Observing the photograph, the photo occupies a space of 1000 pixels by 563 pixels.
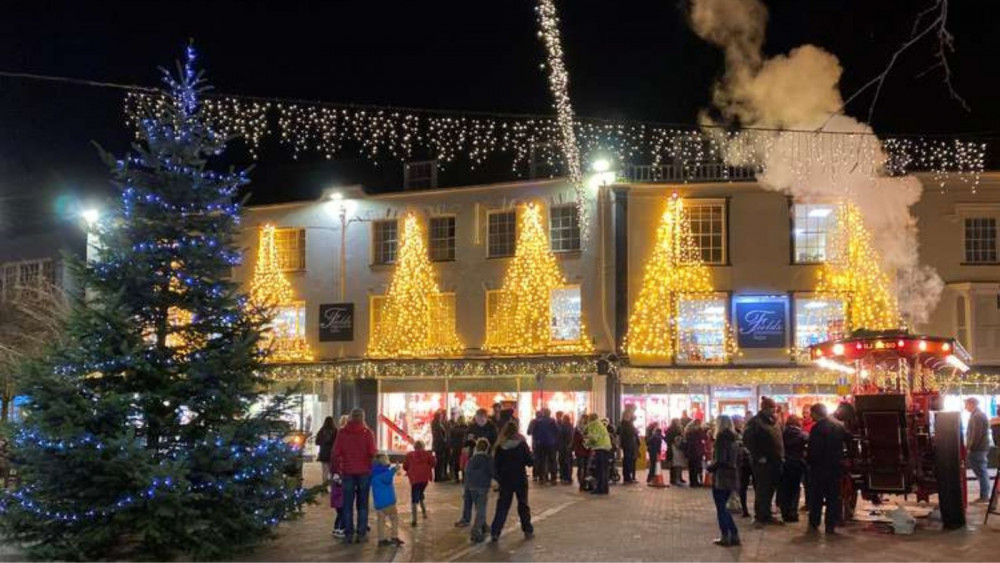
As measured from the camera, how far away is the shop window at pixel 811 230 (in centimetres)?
2831

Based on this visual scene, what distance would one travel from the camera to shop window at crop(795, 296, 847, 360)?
28047mm

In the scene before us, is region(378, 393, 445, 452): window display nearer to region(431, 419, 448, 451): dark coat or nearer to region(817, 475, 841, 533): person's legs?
region(431, 419, 448, 451): dark coat

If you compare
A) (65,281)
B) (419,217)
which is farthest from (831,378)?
(65,281)

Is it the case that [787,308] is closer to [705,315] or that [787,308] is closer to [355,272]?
[705,315]

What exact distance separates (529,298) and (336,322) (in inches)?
259

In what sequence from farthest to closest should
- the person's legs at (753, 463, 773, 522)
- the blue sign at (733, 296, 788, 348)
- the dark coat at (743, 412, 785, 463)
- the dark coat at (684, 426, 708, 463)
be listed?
the blue sign at (733, 296, 788, 348), the dark coat at (684, 426, 708, 463), the person's legs at (753, 463, 773, 522), the dark coat at (743, 412, 785, 463)

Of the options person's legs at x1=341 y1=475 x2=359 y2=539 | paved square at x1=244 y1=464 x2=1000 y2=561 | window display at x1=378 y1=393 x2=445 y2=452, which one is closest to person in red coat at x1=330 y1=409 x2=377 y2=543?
person's legs at x1=341 y1=475 x2=359 y2=539

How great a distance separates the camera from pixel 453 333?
3075 centimetres

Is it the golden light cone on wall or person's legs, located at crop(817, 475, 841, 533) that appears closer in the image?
person's legs, located at crop(817, 475, 841, 533)

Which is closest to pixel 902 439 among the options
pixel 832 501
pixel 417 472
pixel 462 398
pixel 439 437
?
pixel 832 501

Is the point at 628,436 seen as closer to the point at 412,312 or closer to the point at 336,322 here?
the point at 412,312

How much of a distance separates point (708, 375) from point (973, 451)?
37.0 ft

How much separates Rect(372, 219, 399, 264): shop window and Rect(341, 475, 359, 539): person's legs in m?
18.7

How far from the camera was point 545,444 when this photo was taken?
21.7m
